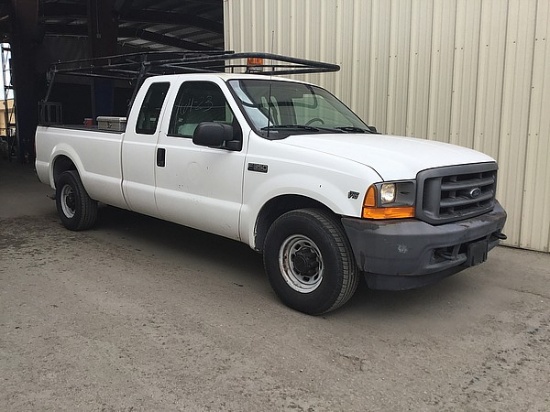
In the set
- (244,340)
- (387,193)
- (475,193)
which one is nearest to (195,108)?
(387,193)

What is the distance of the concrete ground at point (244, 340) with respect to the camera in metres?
3.18

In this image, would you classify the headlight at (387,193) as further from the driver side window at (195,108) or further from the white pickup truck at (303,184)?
the driver side window at (195,108)

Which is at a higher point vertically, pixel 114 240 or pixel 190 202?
pixel 190 202

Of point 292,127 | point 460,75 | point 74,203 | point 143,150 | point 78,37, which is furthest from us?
point 78,37

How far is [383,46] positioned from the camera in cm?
732

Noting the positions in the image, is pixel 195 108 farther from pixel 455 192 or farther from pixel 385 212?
pixel 455 192

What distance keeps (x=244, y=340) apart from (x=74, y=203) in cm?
419

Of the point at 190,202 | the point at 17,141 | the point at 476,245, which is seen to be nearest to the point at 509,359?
the point at 476,245

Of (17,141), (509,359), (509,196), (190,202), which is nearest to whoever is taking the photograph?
(509,359)

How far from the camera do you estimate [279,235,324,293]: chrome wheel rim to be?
4.28 metres

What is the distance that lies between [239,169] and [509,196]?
369cm

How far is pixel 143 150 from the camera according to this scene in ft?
18.8

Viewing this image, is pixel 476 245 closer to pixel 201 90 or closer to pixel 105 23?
pixel 201 90

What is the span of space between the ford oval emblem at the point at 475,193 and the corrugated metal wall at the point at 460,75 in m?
2.33
